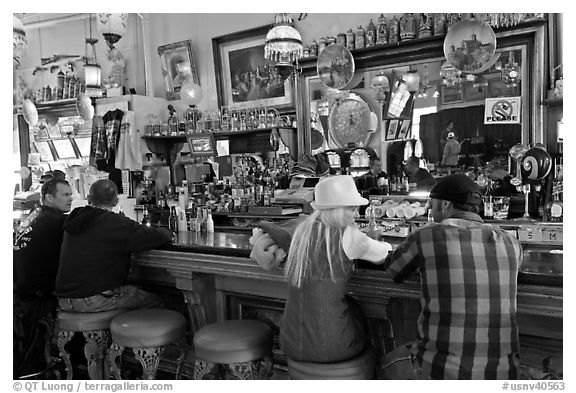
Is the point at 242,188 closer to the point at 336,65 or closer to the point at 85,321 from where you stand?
the point at 336,65

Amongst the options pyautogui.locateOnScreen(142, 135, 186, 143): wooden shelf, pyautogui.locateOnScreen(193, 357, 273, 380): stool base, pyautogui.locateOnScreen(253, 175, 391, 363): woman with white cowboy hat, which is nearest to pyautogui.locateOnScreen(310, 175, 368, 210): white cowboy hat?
pyautogui.locateOnScreen(253, 175, 391, 363): woman with white cowboy hat

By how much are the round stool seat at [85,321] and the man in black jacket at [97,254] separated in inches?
1.6

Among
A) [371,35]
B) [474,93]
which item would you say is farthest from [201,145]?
[474,93]

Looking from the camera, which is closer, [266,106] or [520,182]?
[520,182]

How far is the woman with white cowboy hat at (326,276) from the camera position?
87.4 inches

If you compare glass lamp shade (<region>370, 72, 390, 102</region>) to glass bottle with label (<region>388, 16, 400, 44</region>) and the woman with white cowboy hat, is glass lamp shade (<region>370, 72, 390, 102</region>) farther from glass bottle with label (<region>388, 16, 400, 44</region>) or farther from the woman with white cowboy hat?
the woman with white cowboy hat

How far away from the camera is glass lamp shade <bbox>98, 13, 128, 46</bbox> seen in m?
4.82

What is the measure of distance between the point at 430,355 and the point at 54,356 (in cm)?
272

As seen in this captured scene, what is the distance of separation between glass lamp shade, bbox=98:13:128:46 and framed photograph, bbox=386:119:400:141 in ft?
8.74

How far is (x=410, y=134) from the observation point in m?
5.17

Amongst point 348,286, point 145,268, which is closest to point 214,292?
point 145,268

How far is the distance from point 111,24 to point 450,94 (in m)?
3.11

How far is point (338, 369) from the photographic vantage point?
222 cm
